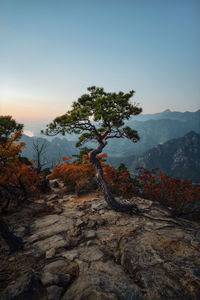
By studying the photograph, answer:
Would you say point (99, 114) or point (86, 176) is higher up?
point (99, 114)

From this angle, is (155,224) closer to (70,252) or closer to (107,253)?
(107,253)

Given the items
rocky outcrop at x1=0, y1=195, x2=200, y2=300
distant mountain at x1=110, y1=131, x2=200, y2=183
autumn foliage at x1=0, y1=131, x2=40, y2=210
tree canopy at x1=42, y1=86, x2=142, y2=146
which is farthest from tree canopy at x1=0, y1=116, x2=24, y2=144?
distant mountain at x1=110, y1=131, x2=200, y2=183

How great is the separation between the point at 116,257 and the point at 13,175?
8101 mm

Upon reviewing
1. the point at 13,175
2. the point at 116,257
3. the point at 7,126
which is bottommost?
the point at 116,257

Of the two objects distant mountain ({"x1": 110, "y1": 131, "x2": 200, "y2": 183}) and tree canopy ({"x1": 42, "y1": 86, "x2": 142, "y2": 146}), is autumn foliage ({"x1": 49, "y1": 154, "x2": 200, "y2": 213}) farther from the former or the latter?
distant mountain ({"x1": 110, "y1": 131, "x2": 200, "y2": 183})

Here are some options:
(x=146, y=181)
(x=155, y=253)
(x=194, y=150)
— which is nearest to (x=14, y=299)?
(x=155, y=253)

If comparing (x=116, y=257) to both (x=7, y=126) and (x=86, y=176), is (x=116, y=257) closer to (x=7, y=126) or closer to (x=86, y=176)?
(x=86, y=176)

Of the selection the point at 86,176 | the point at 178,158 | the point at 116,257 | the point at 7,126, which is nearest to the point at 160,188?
the point at 86,176

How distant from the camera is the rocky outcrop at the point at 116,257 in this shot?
2.77m

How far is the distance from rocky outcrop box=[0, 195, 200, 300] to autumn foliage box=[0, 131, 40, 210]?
3036 mm

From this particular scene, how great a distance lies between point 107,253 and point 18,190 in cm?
852

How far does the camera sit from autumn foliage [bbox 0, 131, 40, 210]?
7.62 metres

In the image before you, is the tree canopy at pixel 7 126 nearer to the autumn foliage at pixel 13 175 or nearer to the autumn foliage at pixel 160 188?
the autumn foliage at pixel 13 175

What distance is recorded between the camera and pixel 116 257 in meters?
3.98
